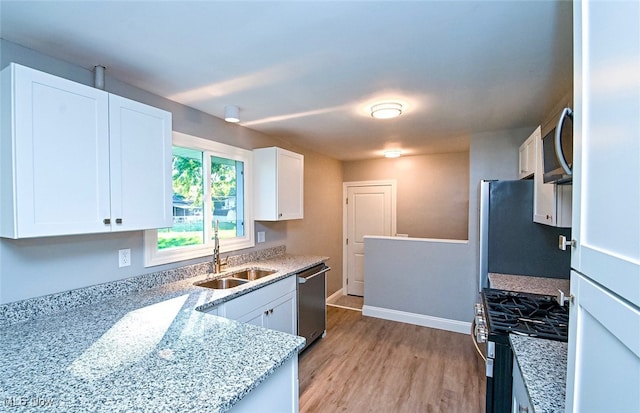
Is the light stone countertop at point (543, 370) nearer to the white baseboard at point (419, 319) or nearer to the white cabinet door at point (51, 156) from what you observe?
the white cabinet door at point (51, 156)

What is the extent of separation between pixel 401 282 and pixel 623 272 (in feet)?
11.2

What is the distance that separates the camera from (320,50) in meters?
1.59

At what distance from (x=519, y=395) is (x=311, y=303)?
6.91ft

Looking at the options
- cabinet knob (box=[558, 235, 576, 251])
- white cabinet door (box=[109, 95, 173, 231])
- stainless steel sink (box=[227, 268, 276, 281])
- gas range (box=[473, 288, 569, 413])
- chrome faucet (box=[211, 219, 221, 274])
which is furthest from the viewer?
stainless steel sink (box=[227, 268, 276, 281])

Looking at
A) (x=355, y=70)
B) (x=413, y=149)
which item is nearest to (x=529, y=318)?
(x=355, y=70)

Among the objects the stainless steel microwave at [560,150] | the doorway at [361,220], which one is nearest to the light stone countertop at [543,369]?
the stainless steel microwave at [560,150]

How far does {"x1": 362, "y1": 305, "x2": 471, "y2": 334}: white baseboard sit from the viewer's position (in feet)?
11.3

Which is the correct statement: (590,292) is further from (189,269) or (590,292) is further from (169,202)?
(189,269)

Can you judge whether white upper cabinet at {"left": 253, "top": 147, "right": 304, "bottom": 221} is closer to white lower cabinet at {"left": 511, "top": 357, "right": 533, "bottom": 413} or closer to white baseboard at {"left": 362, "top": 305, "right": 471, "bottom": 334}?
white baseboard at {"left": 362, "top": 305, "right": 471, "bottom": 334}

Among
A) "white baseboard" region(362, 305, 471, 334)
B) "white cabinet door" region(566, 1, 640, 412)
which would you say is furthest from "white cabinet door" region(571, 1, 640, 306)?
"white baseboard" region(362, 305, 471, 334)

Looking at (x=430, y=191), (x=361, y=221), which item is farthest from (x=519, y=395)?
(x=361, y=221)

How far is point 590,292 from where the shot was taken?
666 mm

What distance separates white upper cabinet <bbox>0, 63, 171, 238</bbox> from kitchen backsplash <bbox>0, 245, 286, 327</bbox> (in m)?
0.44

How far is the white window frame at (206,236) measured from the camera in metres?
2.18
